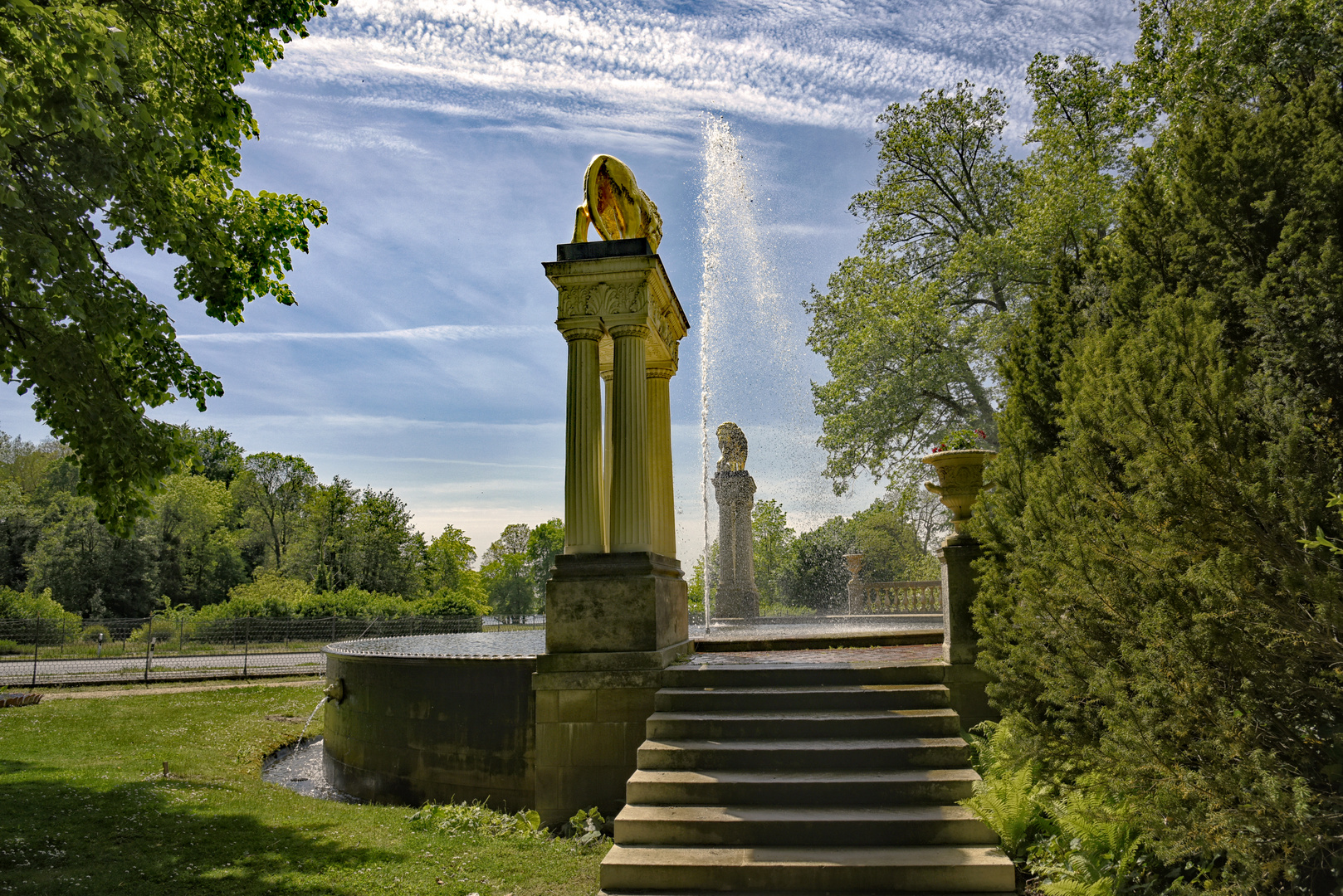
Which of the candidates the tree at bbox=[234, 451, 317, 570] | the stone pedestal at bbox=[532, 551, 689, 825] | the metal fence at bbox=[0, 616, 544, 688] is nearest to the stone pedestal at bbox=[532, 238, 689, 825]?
the stone pedestal at bbox=[532, 551, 689, 825]

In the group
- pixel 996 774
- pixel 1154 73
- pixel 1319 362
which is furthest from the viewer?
pixel 1154 73

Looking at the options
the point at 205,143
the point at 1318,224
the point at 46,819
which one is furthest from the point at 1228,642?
the point at 205,143

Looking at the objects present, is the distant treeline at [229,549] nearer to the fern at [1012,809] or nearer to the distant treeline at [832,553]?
the distant treeline at [832,553]

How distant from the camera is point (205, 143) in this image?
26.1 feet

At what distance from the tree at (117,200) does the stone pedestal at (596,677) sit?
390cm

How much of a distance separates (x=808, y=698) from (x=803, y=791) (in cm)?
126

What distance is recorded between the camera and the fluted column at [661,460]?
8.80 m

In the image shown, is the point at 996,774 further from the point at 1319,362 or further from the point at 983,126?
the point at 983,126

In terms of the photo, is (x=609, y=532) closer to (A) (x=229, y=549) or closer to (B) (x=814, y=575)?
(B) (x=814, y=575)

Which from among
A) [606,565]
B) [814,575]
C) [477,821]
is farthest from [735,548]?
→ [814,575]

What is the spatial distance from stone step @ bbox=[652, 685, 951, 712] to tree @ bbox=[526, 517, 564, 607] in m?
80.5

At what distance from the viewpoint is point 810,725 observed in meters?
6.39

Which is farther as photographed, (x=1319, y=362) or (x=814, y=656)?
(x=814, y=656)

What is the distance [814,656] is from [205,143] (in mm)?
8400
